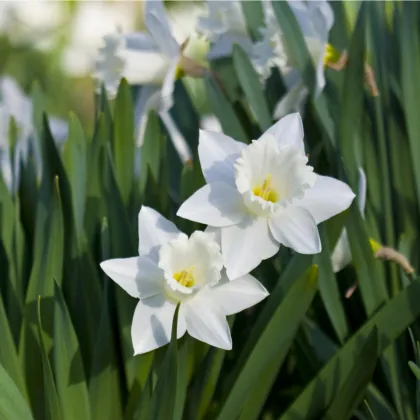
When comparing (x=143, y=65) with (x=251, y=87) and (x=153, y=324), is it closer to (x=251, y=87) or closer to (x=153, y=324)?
(x=251, y=87)

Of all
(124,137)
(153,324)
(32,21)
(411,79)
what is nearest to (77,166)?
(124,137)

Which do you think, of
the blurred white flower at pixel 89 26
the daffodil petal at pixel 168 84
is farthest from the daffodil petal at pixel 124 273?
the blurred white flower at pixel 89 26

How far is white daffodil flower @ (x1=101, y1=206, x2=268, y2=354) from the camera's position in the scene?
1.60ft

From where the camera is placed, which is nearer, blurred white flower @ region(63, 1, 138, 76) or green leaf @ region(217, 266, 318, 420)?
green leaf @ region(217, 266, 318, 420)

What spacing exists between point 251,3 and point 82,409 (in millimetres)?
604

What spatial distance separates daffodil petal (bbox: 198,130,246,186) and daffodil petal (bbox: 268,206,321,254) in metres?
0.05

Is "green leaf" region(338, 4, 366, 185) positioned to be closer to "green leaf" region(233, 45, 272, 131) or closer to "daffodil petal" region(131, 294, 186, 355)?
"green leaf" region(233, 45, 272, 131)

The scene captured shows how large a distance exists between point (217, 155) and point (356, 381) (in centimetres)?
21

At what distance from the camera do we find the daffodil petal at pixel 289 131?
55 cm

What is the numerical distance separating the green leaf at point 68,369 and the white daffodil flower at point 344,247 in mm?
259

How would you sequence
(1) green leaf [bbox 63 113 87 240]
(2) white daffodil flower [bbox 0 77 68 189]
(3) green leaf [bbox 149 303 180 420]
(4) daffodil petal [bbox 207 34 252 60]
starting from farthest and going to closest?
(2) white daffodil flower [bbox 0 77 68 189], (4) daffodil petal [bbox 207 34 252 60], (1) green leaf [bbox 63 113 87 240], (3) green leaf [bbox 149 303 180 420]

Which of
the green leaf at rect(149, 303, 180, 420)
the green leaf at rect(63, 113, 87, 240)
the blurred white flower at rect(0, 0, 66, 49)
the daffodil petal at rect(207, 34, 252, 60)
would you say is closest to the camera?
the green leaf at rect(149, 303, 180, 420)

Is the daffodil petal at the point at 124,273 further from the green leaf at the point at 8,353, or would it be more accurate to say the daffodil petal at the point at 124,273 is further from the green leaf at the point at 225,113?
the green leaf at the point at 225,113

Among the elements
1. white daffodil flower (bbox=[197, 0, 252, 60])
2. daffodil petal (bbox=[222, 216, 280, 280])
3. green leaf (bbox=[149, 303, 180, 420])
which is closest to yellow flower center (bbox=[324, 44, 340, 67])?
white daffodil flower (bbox=[197, 0, 252, 60])
